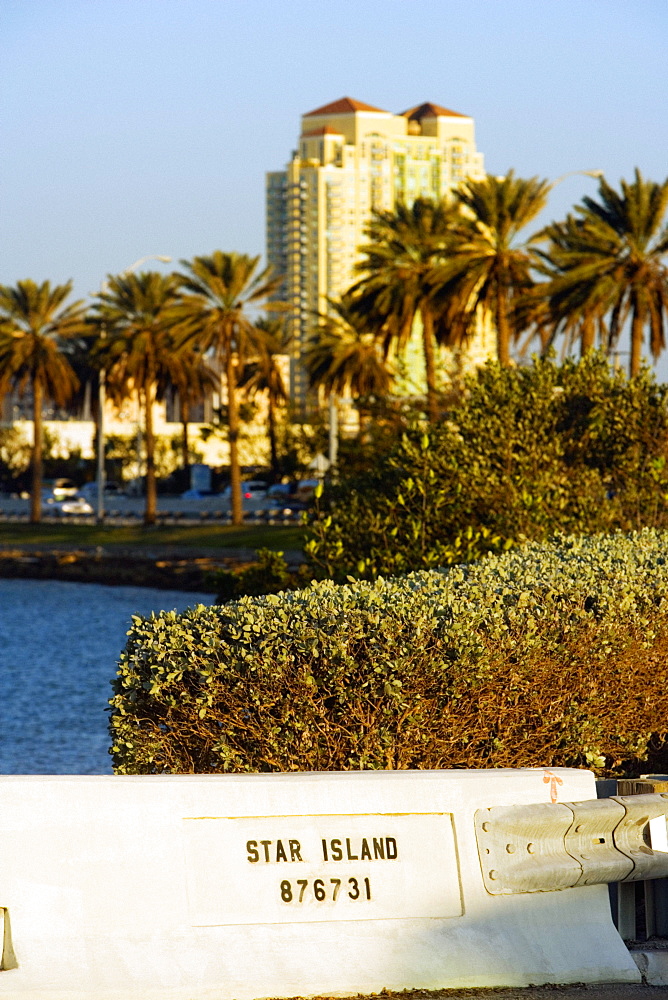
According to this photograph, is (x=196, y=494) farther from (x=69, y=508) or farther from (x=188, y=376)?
(x=188, y=376)

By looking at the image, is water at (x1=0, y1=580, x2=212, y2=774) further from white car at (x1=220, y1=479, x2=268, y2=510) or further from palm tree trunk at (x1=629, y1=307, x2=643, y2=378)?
white car at (x1=220, y1=479, x2=268, y2=510)

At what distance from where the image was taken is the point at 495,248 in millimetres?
43812

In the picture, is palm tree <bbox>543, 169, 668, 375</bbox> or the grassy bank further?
the grassy bank

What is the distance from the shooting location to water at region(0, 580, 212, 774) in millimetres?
19234

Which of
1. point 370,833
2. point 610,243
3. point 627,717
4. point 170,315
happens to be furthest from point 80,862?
point 170,315

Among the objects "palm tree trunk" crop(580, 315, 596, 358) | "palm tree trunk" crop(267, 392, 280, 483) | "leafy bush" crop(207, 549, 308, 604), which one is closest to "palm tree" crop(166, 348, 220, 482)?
"palm tree trunk" crop(267, 392, 280, 483)

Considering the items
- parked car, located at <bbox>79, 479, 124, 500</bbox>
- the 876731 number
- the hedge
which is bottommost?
parked car, located at <bbox>79, 479, 124, 500</bbox>

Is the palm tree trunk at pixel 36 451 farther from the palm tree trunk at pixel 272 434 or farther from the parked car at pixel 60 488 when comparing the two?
the parked car at pixel 60 488

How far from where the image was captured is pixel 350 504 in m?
15.8

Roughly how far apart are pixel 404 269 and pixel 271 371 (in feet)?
58.6

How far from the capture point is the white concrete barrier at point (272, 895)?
4633 millimetres

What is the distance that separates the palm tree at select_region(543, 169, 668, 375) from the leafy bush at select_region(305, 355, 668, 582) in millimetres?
24524

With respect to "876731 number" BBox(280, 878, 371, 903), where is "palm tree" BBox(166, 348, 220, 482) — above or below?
above

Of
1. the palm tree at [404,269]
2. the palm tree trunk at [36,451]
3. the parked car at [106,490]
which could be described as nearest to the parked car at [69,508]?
the palm tree trunk at [36,451]
